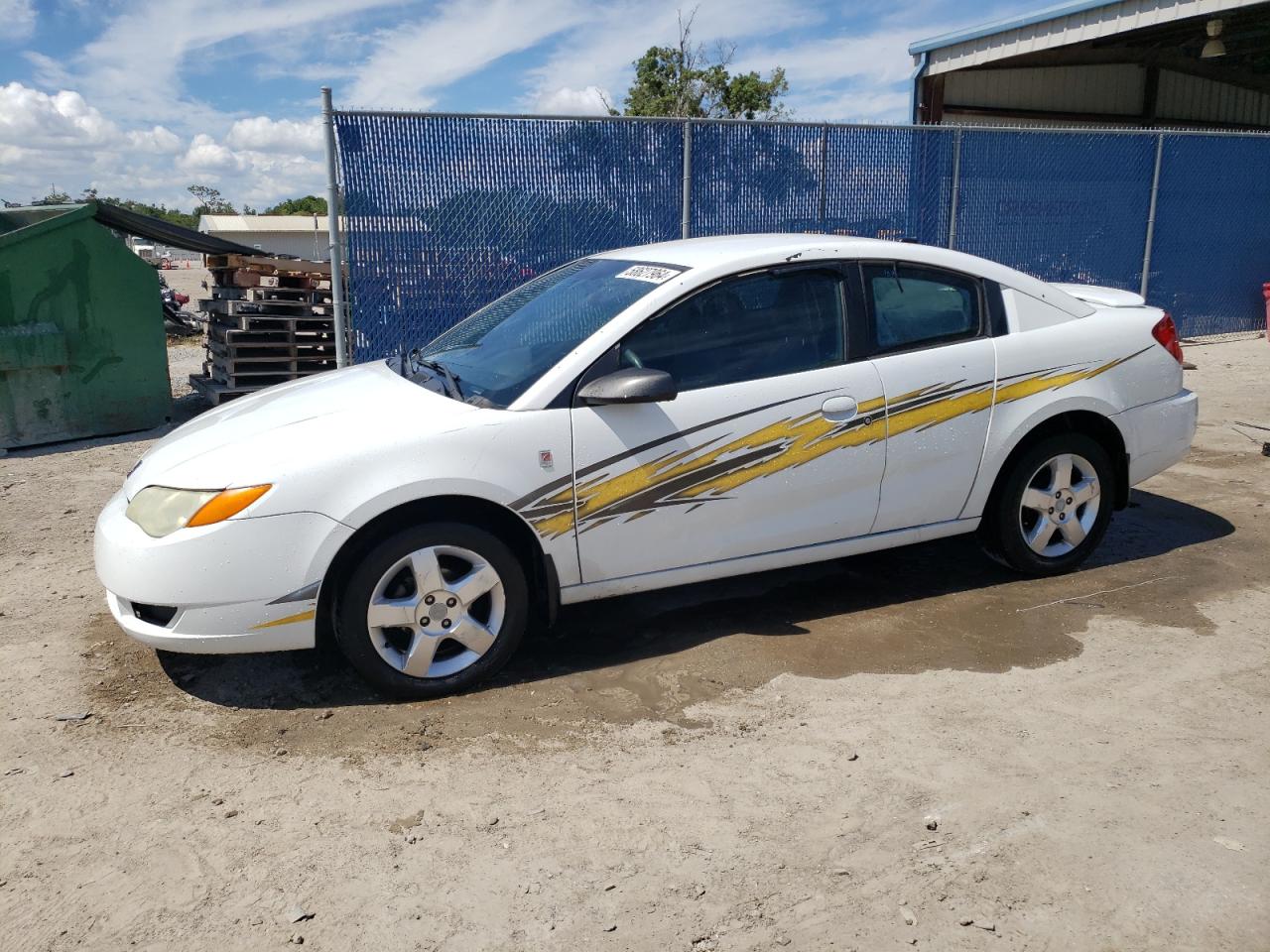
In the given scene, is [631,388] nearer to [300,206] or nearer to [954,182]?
[954,182]

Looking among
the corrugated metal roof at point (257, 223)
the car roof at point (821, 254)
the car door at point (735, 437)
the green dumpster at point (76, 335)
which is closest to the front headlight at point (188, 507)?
the car door at point (735, 437)

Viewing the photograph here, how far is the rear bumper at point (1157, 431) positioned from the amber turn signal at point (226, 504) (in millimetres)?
3797

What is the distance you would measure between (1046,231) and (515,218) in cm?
629

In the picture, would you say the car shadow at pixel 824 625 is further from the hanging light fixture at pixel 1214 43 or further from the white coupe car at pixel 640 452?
the hanging light fixture at pixel 1214 43

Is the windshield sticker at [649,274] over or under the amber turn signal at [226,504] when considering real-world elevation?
over

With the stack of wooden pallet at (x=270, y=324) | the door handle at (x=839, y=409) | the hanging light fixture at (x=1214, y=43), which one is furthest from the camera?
the hanging light fixture at (x=1214, y=43)

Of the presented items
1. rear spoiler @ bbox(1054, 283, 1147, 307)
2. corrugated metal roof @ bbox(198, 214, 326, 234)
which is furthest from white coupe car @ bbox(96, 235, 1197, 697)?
corrugated metal roof @ bbox(198, 214, 326, 234)

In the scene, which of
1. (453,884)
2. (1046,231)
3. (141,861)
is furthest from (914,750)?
(1046,231)

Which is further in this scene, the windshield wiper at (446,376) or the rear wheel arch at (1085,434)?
the rear wheel arch at (1085,434)

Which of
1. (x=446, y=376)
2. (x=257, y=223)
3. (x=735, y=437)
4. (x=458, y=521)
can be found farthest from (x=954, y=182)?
(x=257, y=223)

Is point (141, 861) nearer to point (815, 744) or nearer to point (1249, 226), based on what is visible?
point (815, 744)

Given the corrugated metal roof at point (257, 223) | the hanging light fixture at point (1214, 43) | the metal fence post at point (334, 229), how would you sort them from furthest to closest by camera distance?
the corrugated metal roof at point (257, 223) → the hanging light fixture at point (1214, 43) → the metal fence post at point (334, 229)

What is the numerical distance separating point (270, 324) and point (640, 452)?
22.0ft

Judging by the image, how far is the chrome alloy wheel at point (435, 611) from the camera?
3.73 metres
